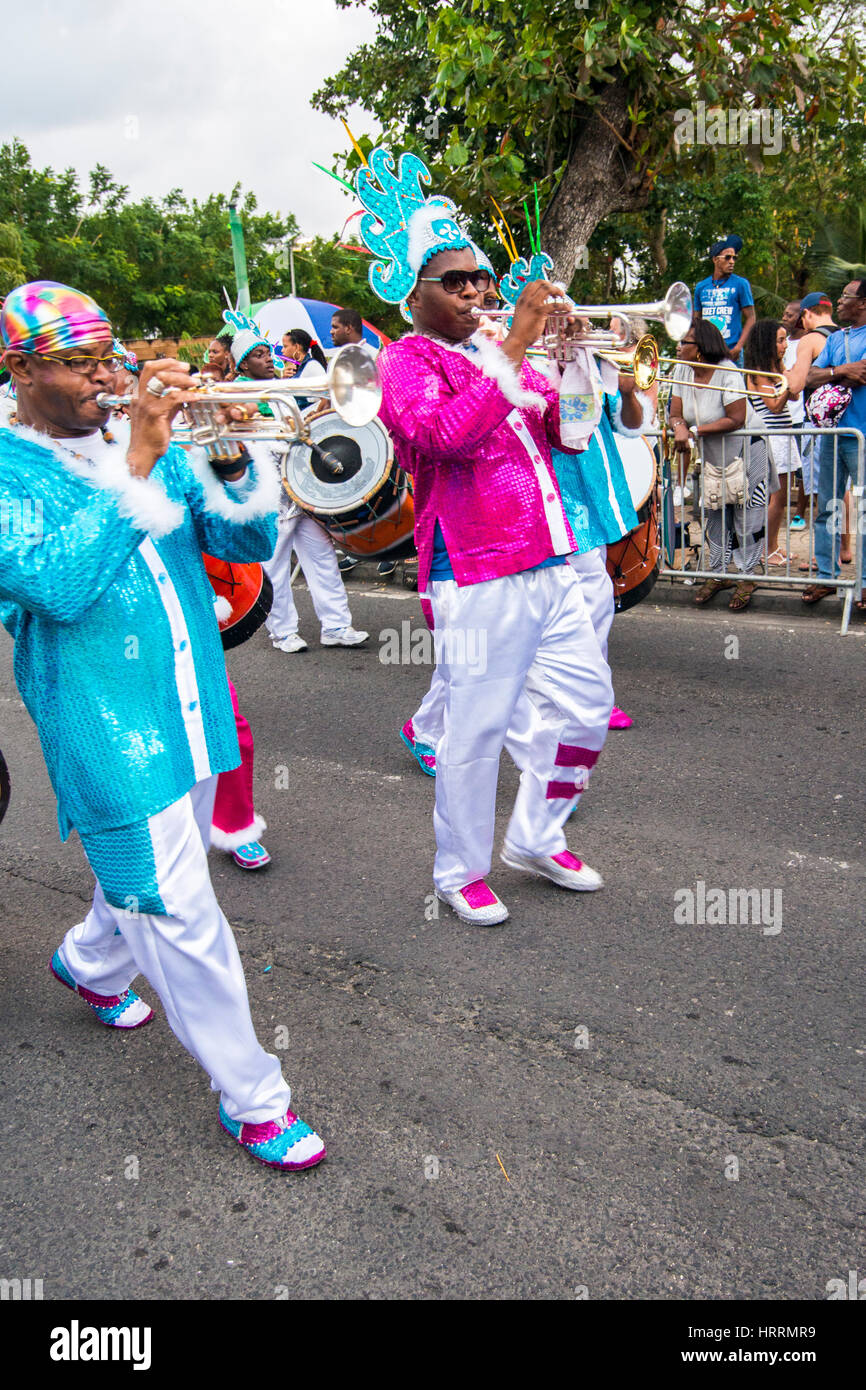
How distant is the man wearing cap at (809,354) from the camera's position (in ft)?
25.3

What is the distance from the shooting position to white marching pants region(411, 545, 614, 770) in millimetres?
4309

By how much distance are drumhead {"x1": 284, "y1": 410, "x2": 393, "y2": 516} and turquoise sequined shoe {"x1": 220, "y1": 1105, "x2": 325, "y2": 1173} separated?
16.0ft

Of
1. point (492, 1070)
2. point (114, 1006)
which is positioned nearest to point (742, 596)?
point (492, 1070)

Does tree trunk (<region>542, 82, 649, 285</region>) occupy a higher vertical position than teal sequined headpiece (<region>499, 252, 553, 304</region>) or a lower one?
higher

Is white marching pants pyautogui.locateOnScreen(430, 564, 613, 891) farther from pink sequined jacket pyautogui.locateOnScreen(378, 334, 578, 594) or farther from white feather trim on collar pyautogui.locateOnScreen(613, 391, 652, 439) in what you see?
white feather trim on collar pyautogui.locateOnScreen(613, 391, 652, 439)

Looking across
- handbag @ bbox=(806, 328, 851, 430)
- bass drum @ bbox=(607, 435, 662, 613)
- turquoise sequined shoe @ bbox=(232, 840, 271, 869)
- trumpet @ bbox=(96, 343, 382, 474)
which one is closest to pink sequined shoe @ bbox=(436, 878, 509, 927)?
turquoise sequined shoe @ bbox=(232, 840, 271, 869)

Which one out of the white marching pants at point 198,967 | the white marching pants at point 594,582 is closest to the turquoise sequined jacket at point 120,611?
the white marching pants at point 198,967

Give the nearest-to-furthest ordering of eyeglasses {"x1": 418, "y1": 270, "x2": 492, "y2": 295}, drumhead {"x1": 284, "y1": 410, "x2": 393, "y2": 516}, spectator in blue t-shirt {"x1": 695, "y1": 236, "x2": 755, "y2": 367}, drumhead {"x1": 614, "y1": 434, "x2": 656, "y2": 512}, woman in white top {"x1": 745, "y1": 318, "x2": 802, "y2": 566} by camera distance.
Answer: eyeglasses {"x1": 418, "y1": 270, "x2": 492, "y2": 295} < drumhead {"x1": 614, "y1": 434, "x2": 656, "y2": 512} < drumhead {"x1": 284, "y1": 410, "x2": 393, "y2": 516} < woman in white top {"x1": 745, "y1": 318, "x2": 802, "y2": 566} < spectator in blue t-shirt {"x1": 695, "y1": 236, "x2": 755, "y2": 367}

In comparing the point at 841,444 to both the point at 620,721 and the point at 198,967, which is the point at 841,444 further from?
the point at 198,967

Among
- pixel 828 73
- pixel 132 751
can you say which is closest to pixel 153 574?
pixel 132 751

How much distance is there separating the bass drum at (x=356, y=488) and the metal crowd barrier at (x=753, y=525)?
1.81 meters

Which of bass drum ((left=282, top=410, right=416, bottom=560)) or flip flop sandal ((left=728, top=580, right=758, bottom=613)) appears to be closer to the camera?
bass drum ((left=282, top=410, right=416, bottom=560))

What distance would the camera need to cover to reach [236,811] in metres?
4.25
